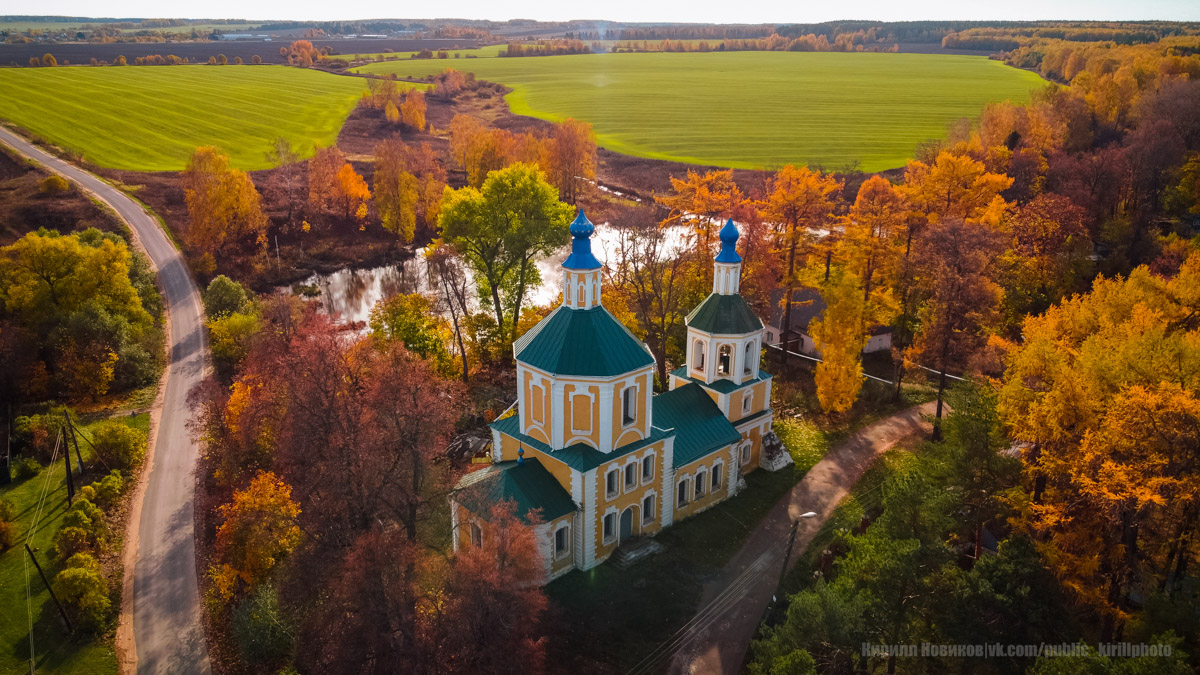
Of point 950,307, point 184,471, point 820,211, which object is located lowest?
point 184,471

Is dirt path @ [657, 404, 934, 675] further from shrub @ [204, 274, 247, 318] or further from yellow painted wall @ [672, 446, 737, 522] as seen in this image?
shrub @ [204, 274, 247, 318]

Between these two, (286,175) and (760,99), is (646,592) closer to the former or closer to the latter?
(286,175)

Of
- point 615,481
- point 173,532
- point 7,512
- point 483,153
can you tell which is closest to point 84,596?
point 173,532

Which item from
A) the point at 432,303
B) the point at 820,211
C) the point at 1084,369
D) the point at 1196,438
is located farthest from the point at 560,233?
the point at 1196,438

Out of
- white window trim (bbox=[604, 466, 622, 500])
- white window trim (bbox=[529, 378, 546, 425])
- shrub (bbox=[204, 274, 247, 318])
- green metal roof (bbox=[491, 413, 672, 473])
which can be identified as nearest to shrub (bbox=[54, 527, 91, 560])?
green metal roof (bbox=[491, 413, 672, 473])

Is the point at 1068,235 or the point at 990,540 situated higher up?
the point at 1068,235

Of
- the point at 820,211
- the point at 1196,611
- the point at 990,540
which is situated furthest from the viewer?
the point at 820,211

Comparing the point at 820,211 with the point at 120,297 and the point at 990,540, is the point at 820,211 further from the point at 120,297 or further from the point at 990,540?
the point at 120,297

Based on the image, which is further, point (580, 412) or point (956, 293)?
point (956, 293)
